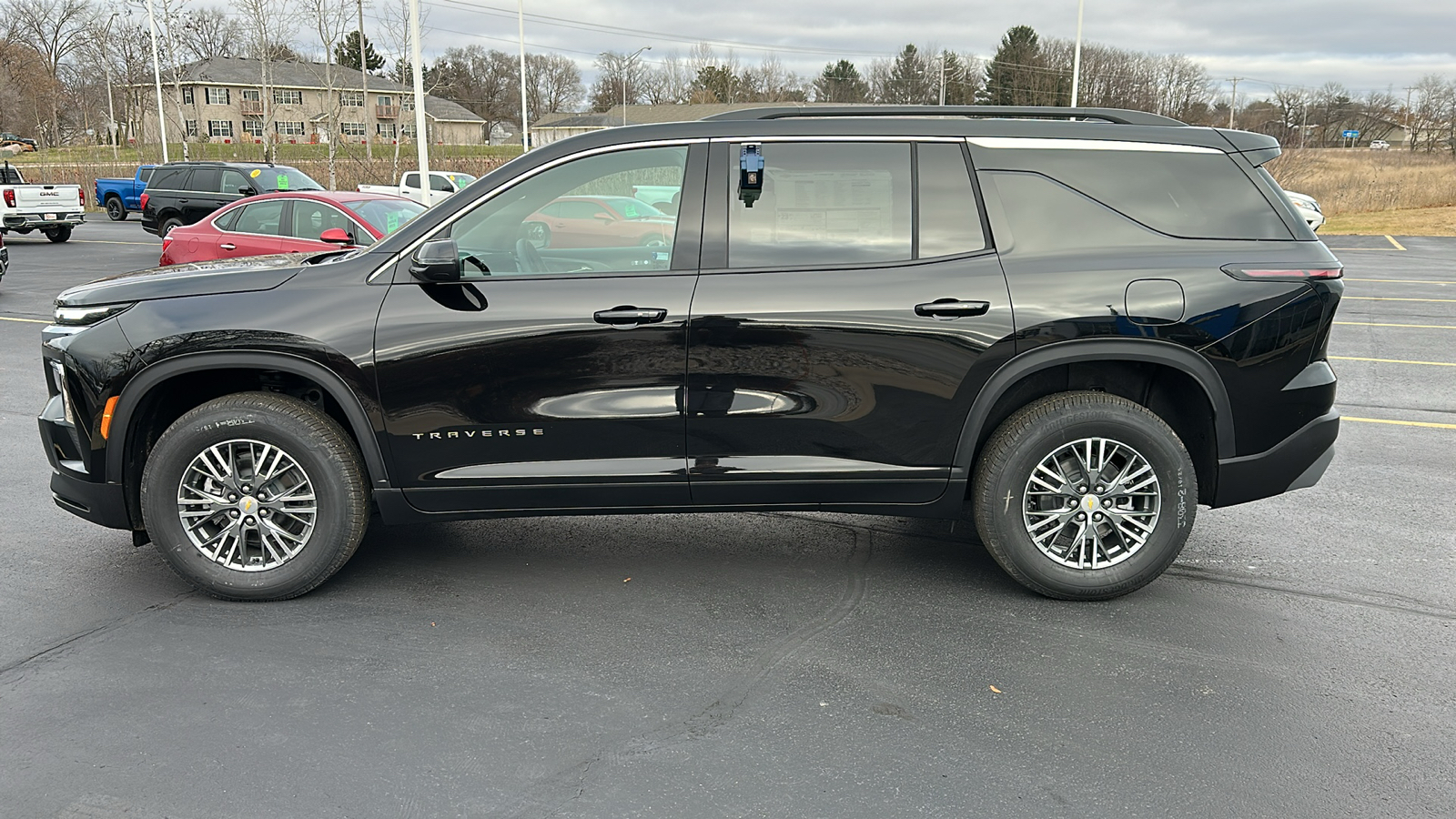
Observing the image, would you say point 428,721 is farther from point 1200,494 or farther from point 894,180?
point 1200,494

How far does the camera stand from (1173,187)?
433 centimetres

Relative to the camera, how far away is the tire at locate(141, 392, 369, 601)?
421cm

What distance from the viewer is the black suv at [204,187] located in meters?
24.0

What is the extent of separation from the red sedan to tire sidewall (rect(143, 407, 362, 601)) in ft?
28.7

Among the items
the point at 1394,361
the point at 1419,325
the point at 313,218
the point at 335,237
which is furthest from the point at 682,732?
the point at 1419,325

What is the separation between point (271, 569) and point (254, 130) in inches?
3680

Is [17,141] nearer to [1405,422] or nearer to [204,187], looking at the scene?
[204,187]

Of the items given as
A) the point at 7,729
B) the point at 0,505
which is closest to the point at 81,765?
the point at 7,729

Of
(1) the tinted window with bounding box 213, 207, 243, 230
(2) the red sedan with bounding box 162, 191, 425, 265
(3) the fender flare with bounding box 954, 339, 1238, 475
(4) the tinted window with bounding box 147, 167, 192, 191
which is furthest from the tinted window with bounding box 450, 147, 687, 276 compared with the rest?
(4) the tinted window with bounding box 147, 167, 192, 191

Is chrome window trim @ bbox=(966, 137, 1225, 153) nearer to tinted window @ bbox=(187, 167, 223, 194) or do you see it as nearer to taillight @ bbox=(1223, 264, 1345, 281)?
taillight @ bbox=(1223, 264, 1345, 281)

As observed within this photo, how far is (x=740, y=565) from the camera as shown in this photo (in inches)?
190

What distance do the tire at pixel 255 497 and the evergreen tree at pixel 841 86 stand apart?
9278 cm

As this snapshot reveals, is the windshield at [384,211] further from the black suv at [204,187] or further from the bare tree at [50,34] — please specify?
the bare tree at [50,34]

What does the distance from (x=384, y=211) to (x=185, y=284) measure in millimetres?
9475
